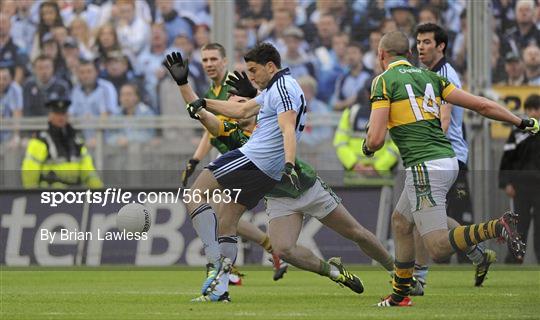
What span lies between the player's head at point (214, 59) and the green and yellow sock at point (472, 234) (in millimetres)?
4397

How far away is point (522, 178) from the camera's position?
16.8m

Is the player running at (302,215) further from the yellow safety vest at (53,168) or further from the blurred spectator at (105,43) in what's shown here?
the blurred spectator at (105,43)

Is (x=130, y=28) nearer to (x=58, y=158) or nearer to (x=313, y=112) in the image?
(x=58, y=158)

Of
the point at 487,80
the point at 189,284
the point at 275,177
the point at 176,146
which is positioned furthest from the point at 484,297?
the point at 176,146

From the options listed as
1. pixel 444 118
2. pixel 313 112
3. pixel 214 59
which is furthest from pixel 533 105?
pixel 214 59

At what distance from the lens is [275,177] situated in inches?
429

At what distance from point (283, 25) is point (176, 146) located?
94.5 inches

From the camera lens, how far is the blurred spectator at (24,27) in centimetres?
1958

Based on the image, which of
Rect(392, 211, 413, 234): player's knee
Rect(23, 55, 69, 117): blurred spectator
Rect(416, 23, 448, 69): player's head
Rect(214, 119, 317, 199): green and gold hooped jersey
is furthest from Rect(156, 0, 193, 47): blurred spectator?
Rect(392, 211, 413, 234): player's knee

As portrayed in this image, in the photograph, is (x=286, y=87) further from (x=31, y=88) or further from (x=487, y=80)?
(x=31, y=88)

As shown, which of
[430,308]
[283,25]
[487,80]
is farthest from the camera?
[283,25]

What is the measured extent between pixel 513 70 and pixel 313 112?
9.55ft

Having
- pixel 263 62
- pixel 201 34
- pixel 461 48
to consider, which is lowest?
pixel 461 48

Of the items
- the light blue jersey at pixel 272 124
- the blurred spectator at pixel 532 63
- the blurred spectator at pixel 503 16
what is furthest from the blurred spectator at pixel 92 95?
the light blue jersey at pixel 272 124
